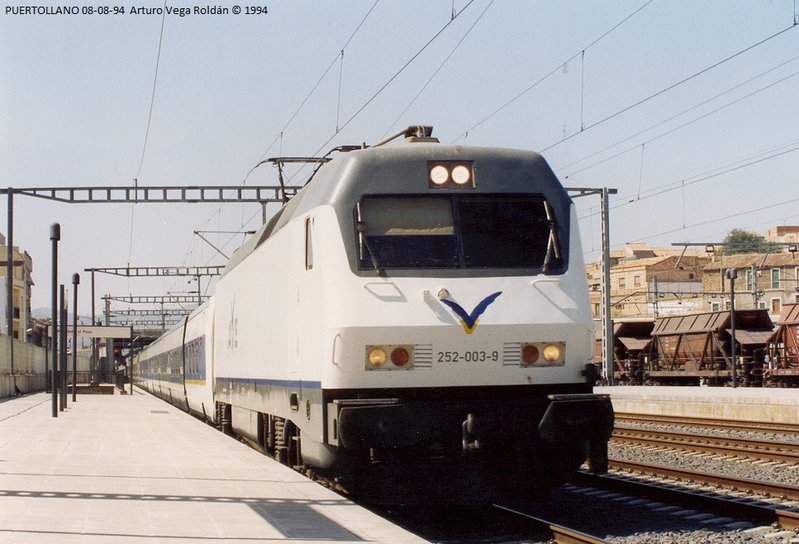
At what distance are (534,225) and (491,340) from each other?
49.1 inches

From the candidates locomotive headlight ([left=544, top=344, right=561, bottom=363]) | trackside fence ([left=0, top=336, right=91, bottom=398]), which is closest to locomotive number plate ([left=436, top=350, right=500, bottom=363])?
locomotive headlight ([left=544, top=344, right=561, bottom=363])

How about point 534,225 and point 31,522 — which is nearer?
point 31,522

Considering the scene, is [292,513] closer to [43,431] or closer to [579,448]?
[579,448]

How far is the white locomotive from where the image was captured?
9609 millimetres

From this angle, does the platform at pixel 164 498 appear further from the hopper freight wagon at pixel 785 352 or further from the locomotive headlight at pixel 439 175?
the hopper freight wagon at pixel 785 352

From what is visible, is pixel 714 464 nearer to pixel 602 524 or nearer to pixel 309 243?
pixel 602 524

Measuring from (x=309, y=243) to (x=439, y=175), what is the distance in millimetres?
1421

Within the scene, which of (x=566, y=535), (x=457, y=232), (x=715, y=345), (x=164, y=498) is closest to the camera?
(x=566, y=535)

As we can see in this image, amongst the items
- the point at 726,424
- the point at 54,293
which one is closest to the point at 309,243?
the point at 726,424

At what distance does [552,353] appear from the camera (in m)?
9.98

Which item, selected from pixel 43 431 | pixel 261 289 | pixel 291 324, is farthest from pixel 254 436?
pixel 43 431

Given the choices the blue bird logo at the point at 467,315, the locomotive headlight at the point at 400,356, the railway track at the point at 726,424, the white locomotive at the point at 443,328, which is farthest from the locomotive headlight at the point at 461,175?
the railway track at the point at 726,424

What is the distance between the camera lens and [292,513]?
927 cm

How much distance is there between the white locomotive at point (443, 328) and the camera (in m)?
9.61
